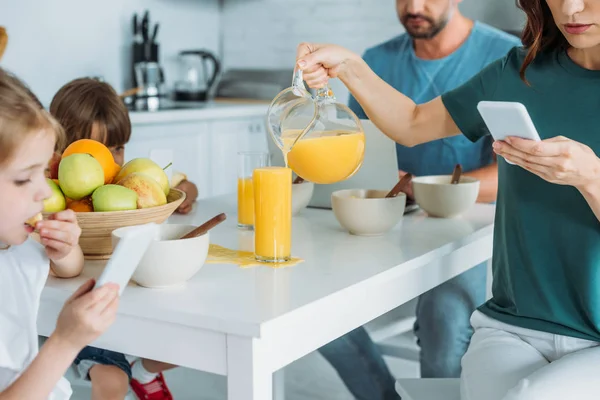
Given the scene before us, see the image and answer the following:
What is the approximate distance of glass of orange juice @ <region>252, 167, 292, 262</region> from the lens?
1.38m

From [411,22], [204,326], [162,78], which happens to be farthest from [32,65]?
[204,326]

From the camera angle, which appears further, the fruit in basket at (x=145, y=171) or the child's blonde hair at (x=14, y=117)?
the fruit in basket at (x=145, y=171)

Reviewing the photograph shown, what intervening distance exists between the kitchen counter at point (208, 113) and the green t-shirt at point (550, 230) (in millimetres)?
2187

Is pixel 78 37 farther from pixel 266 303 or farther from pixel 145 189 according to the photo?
pixel 266 303

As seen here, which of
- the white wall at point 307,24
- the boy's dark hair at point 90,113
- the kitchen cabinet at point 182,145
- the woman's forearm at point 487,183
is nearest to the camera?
the boy's dark hair at point 90,113

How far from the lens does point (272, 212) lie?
140 centimetres

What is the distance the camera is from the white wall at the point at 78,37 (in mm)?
3760

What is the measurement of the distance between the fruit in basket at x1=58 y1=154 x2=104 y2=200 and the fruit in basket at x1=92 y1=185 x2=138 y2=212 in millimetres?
24

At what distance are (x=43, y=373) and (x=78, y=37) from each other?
327 cm

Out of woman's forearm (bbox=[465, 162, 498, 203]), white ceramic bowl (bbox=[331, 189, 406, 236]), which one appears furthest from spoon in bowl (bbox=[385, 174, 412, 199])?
woman's forearm (bbox=[465, 162, 498, 203])

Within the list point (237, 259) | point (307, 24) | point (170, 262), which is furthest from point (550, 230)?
point (307, 24)

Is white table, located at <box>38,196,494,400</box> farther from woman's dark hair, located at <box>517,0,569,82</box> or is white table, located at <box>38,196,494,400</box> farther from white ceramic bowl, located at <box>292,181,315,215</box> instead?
woman's dark hair, located at <box>517,0,569,82</box>

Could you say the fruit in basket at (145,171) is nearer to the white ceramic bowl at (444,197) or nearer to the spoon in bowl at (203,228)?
the spoon in bowl at (203,228)

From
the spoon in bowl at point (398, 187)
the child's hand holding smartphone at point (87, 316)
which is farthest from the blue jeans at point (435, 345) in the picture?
the child's hand holding smartphone at point (87, 316)
